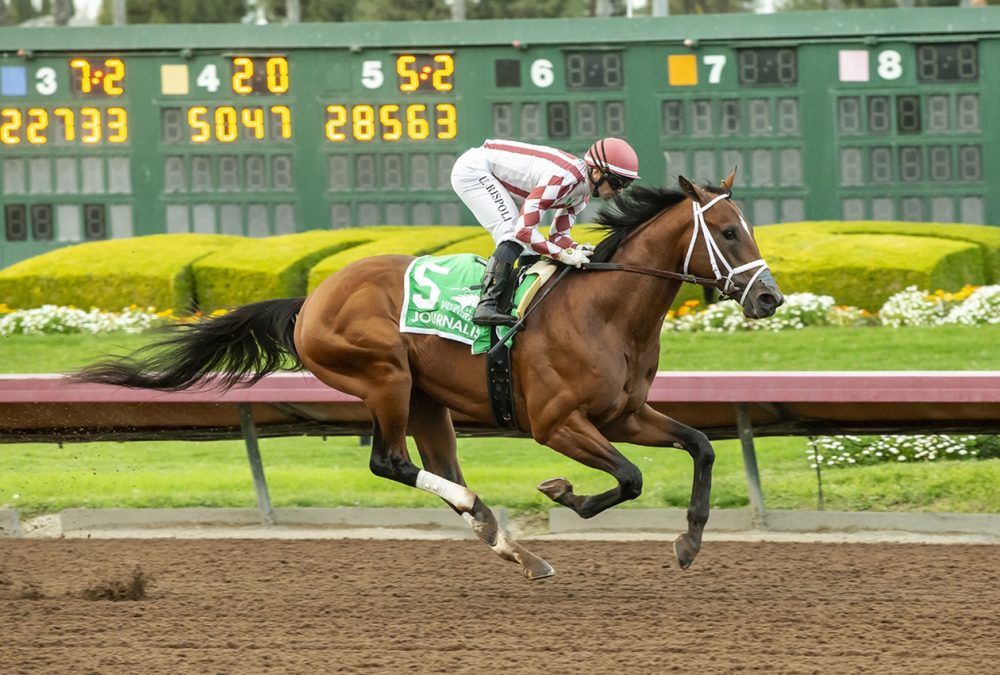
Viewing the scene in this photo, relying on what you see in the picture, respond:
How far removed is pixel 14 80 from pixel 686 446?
9879 mm

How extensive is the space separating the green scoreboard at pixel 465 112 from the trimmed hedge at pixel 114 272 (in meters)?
0.17

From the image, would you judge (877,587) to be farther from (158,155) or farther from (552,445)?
(158,155)

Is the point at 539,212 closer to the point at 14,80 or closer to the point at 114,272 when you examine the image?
the point at 114,272

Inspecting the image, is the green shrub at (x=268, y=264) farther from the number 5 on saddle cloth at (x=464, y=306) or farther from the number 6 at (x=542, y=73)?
the number 5 on saddle cloth at (x=464, y=306)

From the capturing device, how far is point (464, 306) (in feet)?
19.2

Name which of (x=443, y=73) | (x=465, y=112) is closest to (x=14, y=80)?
(x=443, y=73)

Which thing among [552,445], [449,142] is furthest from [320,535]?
[449,142]

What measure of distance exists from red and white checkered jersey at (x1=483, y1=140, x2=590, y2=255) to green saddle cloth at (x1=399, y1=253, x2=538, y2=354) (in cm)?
20

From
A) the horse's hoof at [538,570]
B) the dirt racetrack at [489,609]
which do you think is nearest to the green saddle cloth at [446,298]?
the horse's hoof at [538,570]

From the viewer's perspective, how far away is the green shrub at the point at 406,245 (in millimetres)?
12828

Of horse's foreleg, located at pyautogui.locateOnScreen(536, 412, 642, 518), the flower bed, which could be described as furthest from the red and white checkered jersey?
the flower bed

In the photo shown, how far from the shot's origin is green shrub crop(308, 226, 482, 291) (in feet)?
42.1

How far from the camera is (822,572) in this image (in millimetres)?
5871

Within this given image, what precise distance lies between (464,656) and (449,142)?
9313 millimetres
